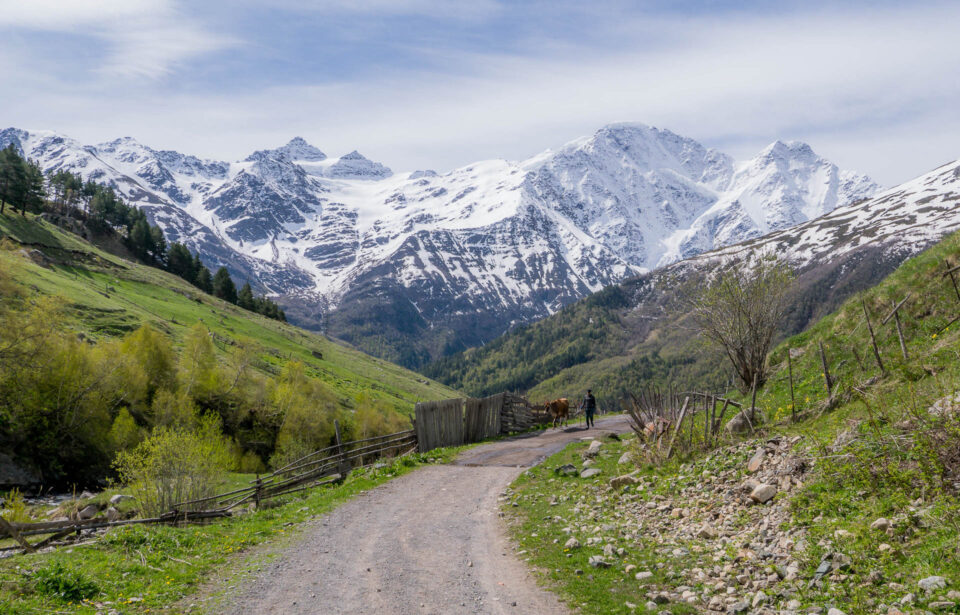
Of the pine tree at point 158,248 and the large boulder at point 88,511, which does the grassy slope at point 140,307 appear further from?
the pine tree at point 158,248

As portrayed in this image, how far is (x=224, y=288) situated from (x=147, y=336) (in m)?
104

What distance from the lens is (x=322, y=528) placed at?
16.6 metres

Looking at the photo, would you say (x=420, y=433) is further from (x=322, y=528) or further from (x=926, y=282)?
(x=926, y=282)

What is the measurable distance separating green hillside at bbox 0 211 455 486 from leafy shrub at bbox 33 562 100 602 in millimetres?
30784

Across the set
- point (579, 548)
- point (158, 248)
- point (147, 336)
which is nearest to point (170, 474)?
point (579, 548)

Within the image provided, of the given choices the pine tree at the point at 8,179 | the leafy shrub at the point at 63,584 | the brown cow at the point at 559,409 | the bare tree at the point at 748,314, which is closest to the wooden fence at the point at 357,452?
the brown cow at the point at 559,409

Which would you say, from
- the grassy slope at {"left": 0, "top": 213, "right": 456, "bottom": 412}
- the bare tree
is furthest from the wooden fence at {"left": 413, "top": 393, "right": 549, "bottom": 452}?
the grassy slope at {"left": 0, "top": 213, "right": 456, "bottom": 412}

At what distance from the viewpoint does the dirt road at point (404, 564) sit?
10508 millimetres

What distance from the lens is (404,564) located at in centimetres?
1288

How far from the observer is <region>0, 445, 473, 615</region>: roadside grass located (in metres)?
10.2

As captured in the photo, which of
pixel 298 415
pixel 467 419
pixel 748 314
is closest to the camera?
pixel 748 314

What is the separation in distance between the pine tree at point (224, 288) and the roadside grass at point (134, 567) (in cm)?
13713

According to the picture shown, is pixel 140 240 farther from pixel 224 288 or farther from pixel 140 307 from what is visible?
pixel 140 307

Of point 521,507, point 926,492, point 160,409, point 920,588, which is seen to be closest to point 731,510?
point 926,492
